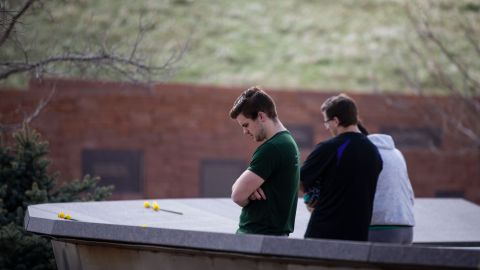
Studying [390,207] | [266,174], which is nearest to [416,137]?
[390,207]

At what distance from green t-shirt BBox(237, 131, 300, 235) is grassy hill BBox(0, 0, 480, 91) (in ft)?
55.3

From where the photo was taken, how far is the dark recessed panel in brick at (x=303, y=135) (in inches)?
725

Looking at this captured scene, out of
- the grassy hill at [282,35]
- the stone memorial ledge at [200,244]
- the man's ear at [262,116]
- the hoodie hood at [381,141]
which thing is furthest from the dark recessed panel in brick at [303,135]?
the man's ear at [262,116]

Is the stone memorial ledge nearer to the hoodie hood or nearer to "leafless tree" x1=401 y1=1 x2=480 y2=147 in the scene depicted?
the hoodie hood

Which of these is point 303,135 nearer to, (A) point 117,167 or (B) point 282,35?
(A) point 117,167

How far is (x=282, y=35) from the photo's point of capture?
97.7ft

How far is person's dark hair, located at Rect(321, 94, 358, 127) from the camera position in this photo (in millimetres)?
6035

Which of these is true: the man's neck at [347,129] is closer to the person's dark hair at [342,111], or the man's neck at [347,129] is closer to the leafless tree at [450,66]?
the person's dark hair at [342,111]

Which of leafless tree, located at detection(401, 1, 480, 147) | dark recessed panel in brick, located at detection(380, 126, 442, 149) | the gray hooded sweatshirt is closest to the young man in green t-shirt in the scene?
the gray hooded sweatshirt

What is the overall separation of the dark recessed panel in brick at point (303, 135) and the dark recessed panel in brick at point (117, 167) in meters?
3.17

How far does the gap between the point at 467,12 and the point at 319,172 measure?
27.1 metres

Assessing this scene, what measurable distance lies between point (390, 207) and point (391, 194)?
0.30 ft

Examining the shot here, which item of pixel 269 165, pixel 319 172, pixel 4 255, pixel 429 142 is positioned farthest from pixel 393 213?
pixel 429 142

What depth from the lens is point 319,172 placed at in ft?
19.3
